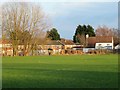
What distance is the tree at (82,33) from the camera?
109m

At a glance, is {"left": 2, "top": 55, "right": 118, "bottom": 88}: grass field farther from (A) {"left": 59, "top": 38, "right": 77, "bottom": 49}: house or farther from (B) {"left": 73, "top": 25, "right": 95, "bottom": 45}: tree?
(A) {"left": 59, "top": 38, "right": 77, "bottom": 49}: house

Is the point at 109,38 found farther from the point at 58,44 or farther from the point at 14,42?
the point at 14,42

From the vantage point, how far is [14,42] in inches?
2606

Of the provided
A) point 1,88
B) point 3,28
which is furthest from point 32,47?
point 1,88

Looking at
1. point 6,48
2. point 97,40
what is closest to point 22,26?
point 6,48

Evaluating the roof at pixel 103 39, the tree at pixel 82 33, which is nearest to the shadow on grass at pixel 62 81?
the roof at pixel 103 39

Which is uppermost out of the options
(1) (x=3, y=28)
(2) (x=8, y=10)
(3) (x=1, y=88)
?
(2) (x=8, y=10)

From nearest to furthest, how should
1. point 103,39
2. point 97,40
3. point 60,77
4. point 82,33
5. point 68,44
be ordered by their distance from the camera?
1. point 60,77
2. point 97,40
3. point 103,39
4. point 82,33
5. point 68,44

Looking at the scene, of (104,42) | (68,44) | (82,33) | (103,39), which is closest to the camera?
(104,42)

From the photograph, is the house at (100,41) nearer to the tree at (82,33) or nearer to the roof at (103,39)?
the roof at (103,39)

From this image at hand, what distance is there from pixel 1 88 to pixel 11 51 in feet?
195

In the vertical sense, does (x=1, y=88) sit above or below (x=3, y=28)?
below

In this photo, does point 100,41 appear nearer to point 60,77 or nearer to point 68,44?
point 68,44

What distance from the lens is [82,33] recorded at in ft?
358
